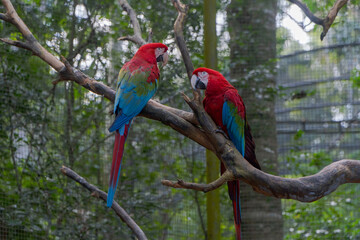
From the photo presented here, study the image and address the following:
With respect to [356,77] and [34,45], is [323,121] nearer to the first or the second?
[356,77]

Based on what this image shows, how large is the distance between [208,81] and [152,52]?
0.96ft

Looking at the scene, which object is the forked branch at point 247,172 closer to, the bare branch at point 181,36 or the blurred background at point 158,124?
the bare branch at point 181,36

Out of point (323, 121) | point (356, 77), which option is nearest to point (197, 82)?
point (356, 77)

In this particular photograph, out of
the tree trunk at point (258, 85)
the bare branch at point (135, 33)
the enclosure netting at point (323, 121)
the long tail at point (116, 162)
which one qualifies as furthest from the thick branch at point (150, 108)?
the enclosure netting at point (323, 121)

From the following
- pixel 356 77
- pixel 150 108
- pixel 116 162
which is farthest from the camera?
pixel 356 77

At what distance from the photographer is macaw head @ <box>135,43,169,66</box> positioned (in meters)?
1.56

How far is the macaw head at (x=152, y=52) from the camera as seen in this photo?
1.56m

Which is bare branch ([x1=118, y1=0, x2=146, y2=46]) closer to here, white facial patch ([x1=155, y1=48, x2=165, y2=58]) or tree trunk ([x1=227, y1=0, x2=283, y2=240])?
white facial patch ([x1=155, y1=48, x2=165, y2=58])

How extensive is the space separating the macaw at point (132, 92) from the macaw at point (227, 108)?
0.61 ft

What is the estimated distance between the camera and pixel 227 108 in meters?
1.42

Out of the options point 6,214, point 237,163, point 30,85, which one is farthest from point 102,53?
point 237,163

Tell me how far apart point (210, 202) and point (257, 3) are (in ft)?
4.72

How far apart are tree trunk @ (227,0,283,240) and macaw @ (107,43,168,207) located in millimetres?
905

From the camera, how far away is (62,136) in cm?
226
